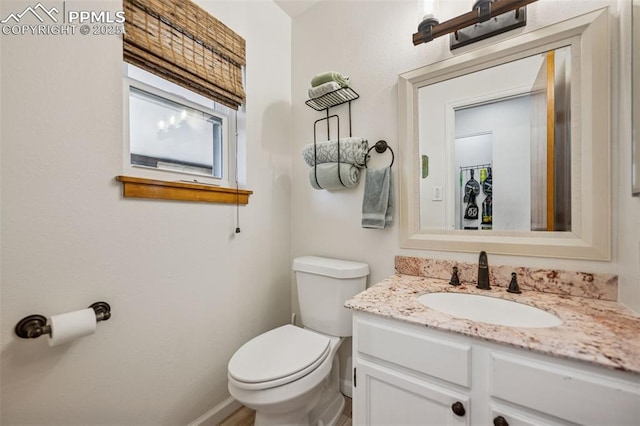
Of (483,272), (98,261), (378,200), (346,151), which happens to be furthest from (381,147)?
(98,261)

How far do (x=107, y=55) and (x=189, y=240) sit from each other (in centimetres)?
79

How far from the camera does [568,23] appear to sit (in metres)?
0.97

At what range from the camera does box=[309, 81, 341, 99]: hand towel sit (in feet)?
4.43

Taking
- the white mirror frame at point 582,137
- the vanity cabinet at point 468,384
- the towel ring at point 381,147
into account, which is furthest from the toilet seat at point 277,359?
the towel ring at point 381,147

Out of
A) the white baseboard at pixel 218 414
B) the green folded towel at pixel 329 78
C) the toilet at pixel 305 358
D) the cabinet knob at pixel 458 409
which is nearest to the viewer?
the cabinet knob at pixel 458 409

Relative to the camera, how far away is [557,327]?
714 mm

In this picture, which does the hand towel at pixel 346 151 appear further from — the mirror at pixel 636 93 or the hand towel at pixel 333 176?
the mirror at pixel 636 93

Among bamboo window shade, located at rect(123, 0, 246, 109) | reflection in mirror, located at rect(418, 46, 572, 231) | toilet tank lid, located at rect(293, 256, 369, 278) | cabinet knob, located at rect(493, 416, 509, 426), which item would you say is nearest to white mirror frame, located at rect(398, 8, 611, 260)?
reflection in mirror, located at rect(418, 46, 572, 231)

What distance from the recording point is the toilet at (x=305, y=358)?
976 mm

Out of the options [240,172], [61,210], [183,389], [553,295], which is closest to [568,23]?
[553,295]

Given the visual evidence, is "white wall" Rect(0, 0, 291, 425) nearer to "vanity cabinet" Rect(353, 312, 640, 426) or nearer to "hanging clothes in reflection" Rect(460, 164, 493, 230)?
"vanity cabinet" Rect(353, 312, 640, 426)

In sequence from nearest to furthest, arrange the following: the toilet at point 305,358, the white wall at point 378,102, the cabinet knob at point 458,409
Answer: the cabinet knob at point 458,409 < the white wall at point 378,102 < the toilet at point 305,358

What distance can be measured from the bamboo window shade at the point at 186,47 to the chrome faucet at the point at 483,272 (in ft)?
4.77

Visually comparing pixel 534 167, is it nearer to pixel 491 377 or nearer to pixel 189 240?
pixel 491 377
